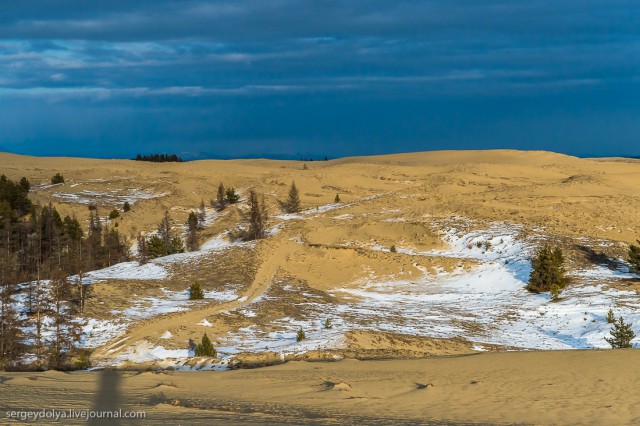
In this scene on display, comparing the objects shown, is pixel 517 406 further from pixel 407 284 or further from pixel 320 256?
pixel 320 256

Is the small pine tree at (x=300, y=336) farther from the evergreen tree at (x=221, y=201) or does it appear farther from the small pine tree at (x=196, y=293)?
the evergreen tree at (x=221, y=201)

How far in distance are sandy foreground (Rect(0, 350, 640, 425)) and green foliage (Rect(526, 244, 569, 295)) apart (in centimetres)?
1489

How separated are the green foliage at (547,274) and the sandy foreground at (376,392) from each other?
14.9 meters

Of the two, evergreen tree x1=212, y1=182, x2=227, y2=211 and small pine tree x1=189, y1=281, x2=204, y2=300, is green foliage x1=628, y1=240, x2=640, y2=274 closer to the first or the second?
small pine tree x1=189, y1=281, x2=204, y2=300

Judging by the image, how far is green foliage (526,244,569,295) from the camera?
31805 mm

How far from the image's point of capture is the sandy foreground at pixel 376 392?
1155 cm

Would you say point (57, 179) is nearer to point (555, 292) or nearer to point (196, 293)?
point (196, 293)

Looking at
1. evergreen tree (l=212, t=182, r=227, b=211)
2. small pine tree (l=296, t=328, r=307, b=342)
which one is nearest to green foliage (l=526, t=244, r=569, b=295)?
small pine tree (l=296, t=328, r=307, b=342)

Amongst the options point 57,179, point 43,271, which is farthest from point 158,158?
point 43,271

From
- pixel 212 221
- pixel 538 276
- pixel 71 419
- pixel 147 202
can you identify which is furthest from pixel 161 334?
pixel 147 202

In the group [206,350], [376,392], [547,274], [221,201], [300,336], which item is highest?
[221,201]

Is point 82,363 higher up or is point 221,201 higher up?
point 221,201

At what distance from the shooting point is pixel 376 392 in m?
13.6

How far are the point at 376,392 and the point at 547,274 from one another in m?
20.6
